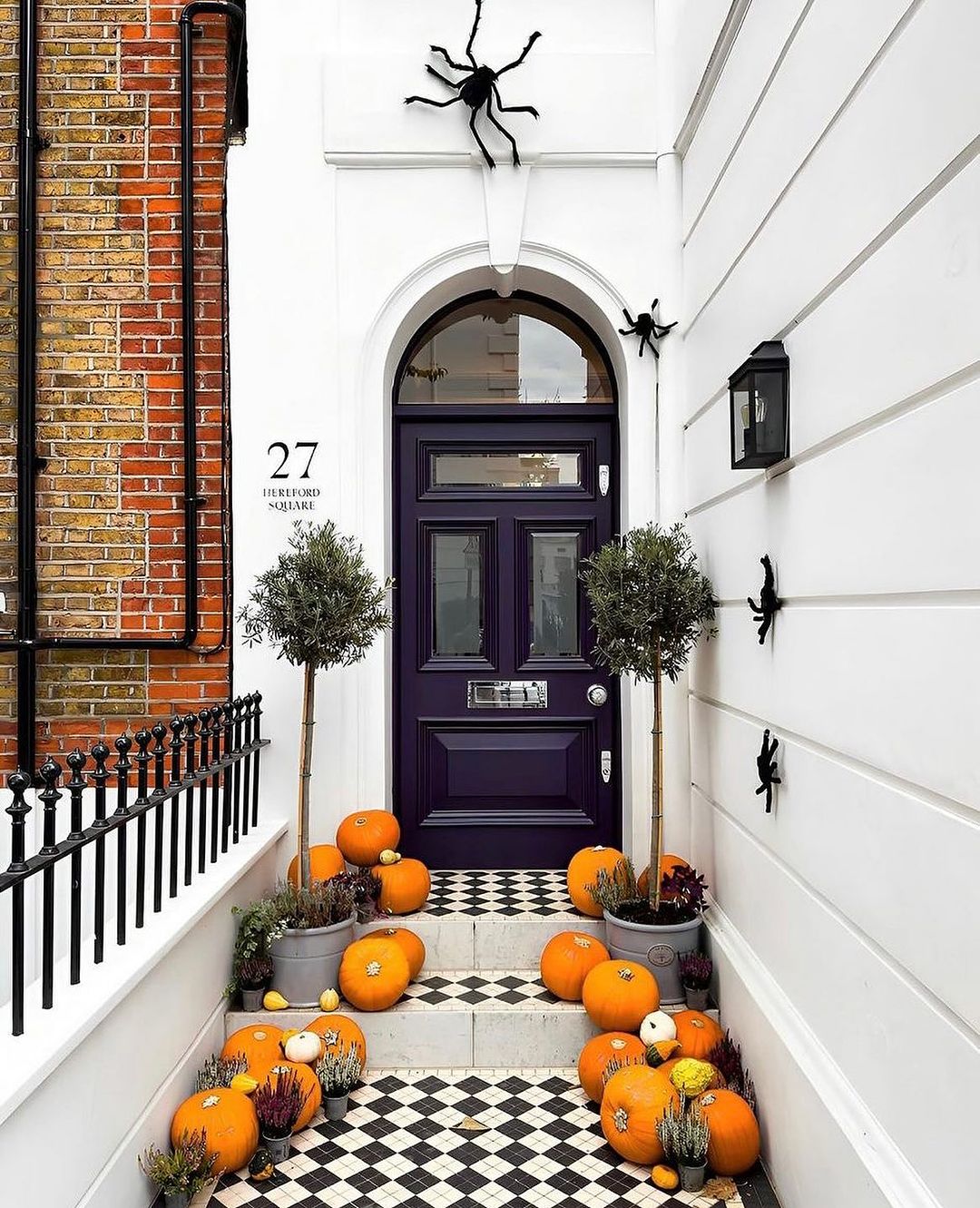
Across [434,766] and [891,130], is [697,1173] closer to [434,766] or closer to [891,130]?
[434,766]

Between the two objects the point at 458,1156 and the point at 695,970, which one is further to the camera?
the point at 695,970

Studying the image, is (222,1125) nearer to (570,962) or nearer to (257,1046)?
(257,1046)

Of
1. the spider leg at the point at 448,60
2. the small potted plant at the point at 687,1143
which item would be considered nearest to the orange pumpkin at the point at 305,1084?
the small potted plant at the point at 687,1143

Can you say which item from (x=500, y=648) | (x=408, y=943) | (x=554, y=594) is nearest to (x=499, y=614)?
(x=500, y=648)

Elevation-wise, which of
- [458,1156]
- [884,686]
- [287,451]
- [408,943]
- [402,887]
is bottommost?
[458,1156]

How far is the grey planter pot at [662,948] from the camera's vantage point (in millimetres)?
3154

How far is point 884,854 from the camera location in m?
1.85

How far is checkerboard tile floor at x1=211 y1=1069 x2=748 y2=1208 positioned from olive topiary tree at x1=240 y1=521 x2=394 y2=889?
810 millimetres

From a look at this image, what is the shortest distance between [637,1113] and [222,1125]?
109cm

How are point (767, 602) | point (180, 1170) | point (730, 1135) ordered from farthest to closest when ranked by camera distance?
1. point (767, 602)
2. point (730, 1135)
3. point (180, 1170)

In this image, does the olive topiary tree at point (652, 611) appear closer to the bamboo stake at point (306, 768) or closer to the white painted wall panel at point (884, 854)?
the white painted wall panel at point (884, 854)

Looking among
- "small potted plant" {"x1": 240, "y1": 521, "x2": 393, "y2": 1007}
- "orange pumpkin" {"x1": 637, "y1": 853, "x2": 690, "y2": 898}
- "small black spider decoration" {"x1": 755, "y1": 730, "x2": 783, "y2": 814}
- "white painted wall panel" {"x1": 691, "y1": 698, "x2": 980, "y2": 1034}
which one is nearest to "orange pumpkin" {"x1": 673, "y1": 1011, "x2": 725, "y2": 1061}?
"orange pumpkin" {"x1": 637, "y1": 853, "x2": 690, "y2": 898}

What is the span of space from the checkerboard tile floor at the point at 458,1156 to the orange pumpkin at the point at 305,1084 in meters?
0.05

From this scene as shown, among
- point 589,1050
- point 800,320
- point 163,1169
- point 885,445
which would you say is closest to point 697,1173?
point 589,1050
